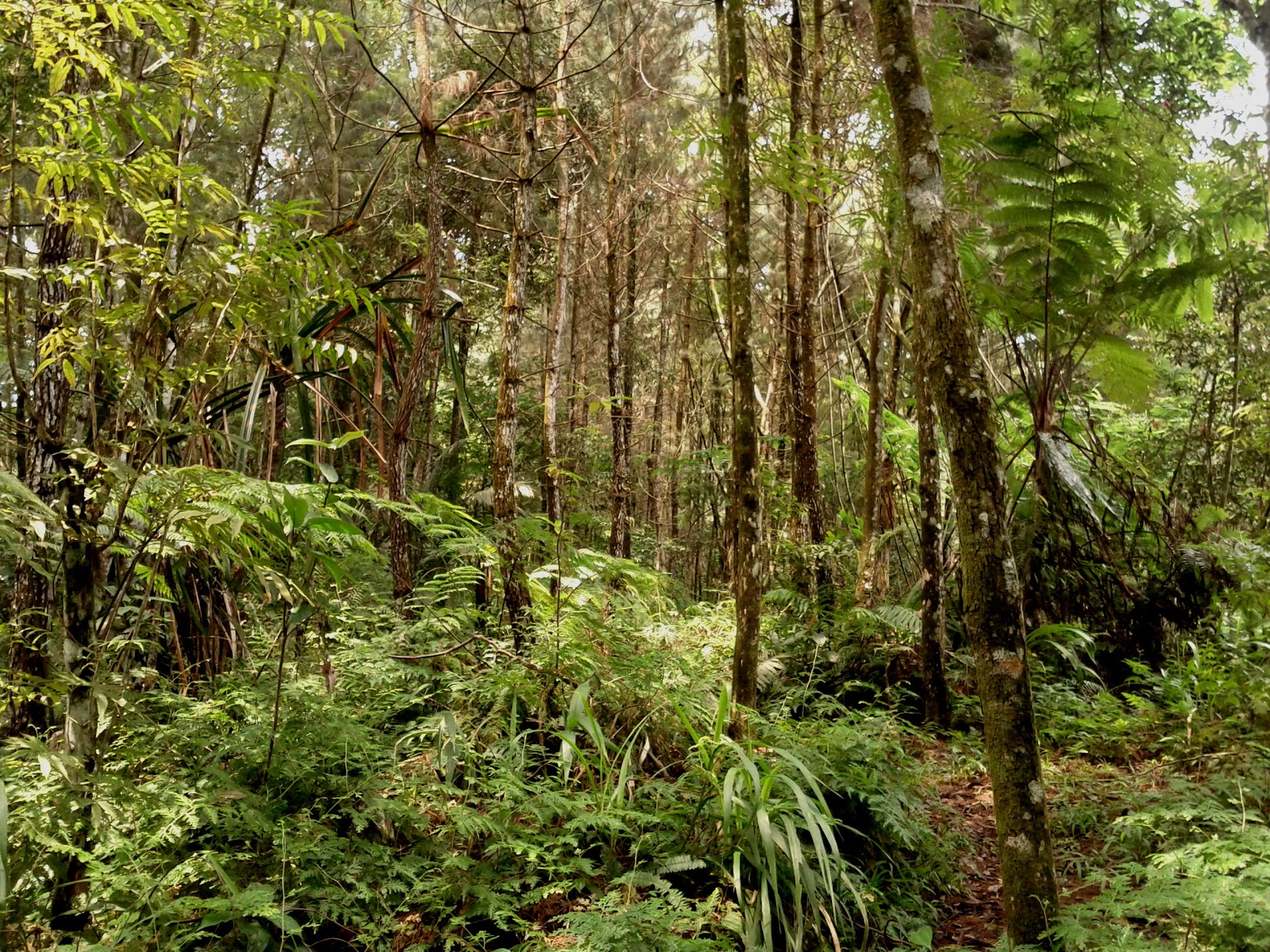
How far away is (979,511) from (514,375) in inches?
142

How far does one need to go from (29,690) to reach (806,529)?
288 inches

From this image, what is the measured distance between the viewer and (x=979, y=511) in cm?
324

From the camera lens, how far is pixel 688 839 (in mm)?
3752

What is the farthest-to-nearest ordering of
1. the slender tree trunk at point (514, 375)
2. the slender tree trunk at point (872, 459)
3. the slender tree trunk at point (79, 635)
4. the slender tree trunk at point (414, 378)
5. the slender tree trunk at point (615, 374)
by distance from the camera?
the slender tree trunk at point (615, 374), the slender tree trunk at point (872, 459), the slender tree trunk at point (414, 378), the slender tree trunk at point (514, 375), the slender tree trunk at point (79, 635)

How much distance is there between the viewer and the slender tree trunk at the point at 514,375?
529 cm

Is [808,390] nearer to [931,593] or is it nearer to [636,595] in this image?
[931,593]

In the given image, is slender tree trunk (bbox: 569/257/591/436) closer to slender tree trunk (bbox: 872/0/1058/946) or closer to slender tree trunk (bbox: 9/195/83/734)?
slender tree trunk (bbox: 9/195/83/734)

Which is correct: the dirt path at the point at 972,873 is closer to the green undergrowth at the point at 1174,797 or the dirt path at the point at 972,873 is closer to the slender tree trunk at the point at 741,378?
the green undergrowth at the point at 1174,797

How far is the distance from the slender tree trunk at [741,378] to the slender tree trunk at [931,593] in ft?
6.18

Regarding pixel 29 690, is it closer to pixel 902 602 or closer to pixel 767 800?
pixel 767 800

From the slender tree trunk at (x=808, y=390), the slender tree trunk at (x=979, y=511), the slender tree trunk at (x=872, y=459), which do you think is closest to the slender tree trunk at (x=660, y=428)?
the slender tree trunk at (x=808, y=390)

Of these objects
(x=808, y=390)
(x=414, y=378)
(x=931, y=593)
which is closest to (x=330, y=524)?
(x=414, y=378)

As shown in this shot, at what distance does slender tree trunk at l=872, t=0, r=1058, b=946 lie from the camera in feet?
Answer: 10.1

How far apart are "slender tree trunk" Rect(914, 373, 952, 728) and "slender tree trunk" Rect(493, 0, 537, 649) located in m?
2.94
